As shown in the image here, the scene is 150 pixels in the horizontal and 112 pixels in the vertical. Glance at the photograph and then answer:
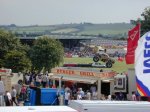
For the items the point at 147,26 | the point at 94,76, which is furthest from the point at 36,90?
the point at 147,26

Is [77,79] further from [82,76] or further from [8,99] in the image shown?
[8,99]

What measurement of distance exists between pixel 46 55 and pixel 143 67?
3419 cm

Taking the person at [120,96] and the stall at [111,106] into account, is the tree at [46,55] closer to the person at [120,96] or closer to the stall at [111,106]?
the person at [120,96]

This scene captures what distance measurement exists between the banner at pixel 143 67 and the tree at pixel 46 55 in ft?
102

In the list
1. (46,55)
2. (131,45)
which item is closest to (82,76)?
(131,45)

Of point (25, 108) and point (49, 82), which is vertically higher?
point (25, 108)

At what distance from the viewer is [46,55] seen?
2032 inches

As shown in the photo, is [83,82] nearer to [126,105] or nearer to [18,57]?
[18,57]

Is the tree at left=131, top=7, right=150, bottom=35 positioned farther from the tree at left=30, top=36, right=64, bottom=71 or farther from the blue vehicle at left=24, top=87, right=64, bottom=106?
the blue vehicle at left=24, top=87, right=64, bottom=106

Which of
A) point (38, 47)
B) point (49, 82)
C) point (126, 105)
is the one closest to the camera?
point (126, 105)

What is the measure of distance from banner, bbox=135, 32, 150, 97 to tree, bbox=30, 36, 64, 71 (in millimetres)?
31197

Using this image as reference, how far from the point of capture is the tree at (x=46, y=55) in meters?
50.5

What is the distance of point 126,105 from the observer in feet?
45.3

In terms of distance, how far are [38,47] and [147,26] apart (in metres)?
15.7
